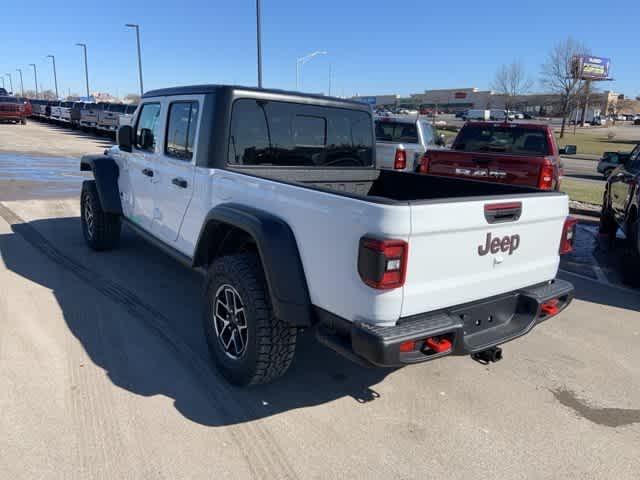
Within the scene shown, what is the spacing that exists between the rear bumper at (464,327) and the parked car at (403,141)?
7276 mm

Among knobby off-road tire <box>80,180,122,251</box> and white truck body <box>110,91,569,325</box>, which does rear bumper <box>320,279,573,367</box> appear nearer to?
white truck body <box>110,91,569,325</box>

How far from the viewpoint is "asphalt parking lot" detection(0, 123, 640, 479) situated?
8.90ft

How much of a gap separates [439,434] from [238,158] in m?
2.37

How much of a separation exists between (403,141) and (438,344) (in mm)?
9541

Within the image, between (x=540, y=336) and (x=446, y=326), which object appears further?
(x=540, y=336)

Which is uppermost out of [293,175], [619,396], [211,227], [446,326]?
[293,175]

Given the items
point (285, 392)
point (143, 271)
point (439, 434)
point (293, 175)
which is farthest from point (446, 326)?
point (143, 271)

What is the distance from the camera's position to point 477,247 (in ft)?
9.33

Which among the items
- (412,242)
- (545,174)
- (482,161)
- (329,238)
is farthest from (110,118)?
(412,242)

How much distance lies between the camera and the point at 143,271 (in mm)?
5648

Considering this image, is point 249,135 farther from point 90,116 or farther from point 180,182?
point 90,116

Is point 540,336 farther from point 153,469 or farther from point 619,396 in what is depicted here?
point 153,469

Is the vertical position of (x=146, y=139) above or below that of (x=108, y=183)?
above

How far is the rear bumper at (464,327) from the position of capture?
253 cm
